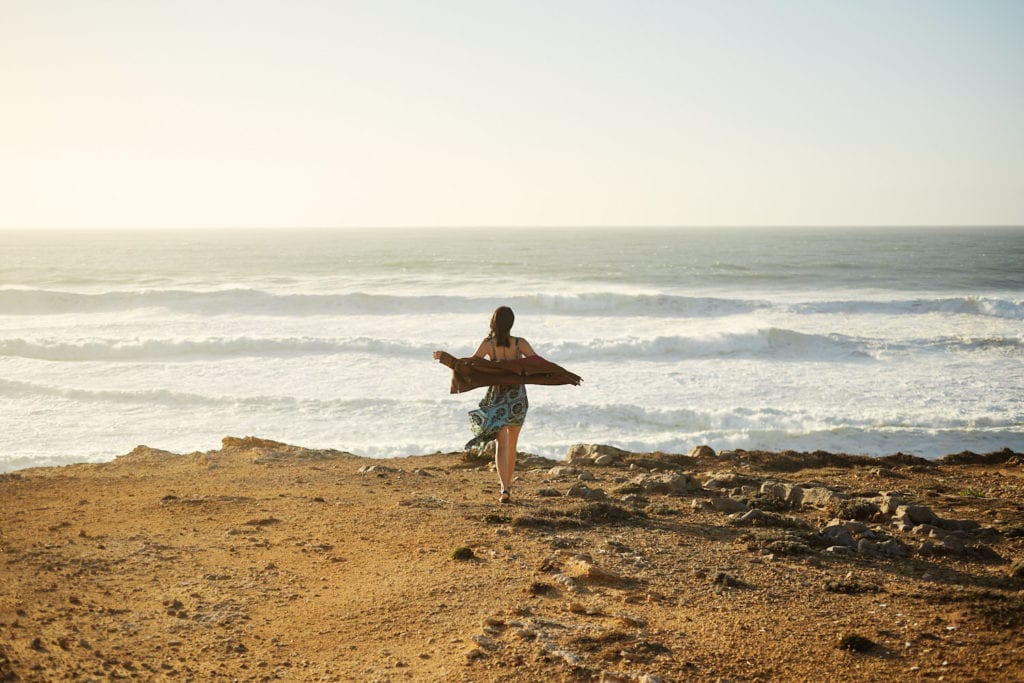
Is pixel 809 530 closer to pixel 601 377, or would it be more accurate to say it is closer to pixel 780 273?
pixel 601 377

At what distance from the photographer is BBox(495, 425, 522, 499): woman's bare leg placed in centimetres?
728

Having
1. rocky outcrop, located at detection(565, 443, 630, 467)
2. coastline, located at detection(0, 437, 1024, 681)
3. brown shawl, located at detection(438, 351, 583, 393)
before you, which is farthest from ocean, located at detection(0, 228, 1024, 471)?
brown shawl, located at detection(438, 351, 583, 393)

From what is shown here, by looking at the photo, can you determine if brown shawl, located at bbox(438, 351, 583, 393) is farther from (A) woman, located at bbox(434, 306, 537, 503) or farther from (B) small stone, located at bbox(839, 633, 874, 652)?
(B) small stone, located at bbox(839, 633, 874, 652)

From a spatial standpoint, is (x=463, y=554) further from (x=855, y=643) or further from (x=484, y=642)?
(x=855, y=643)

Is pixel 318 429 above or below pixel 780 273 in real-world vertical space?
below

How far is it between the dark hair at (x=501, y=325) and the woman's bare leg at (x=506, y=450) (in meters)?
0.81

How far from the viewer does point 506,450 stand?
24.1 ft

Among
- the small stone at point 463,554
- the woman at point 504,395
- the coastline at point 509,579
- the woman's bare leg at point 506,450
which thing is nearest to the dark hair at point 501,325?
the woman at point 504,395

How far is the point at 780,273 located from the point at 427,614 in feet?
161

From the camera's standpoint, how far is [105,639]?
4.54m

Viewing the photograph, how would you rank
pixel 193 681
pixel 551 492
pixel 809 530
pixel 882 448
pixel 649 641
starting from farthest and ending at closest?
pixel 882 448, pixel 551 492, pixel 809 530, pixel 649 641, pixel 193 681

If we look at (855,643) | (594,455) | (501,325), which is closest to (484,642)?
(855,643)

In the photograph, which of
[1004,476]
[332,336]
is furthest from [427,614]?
[332,336]

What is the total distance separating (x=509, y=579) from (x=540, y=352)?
19.0m
